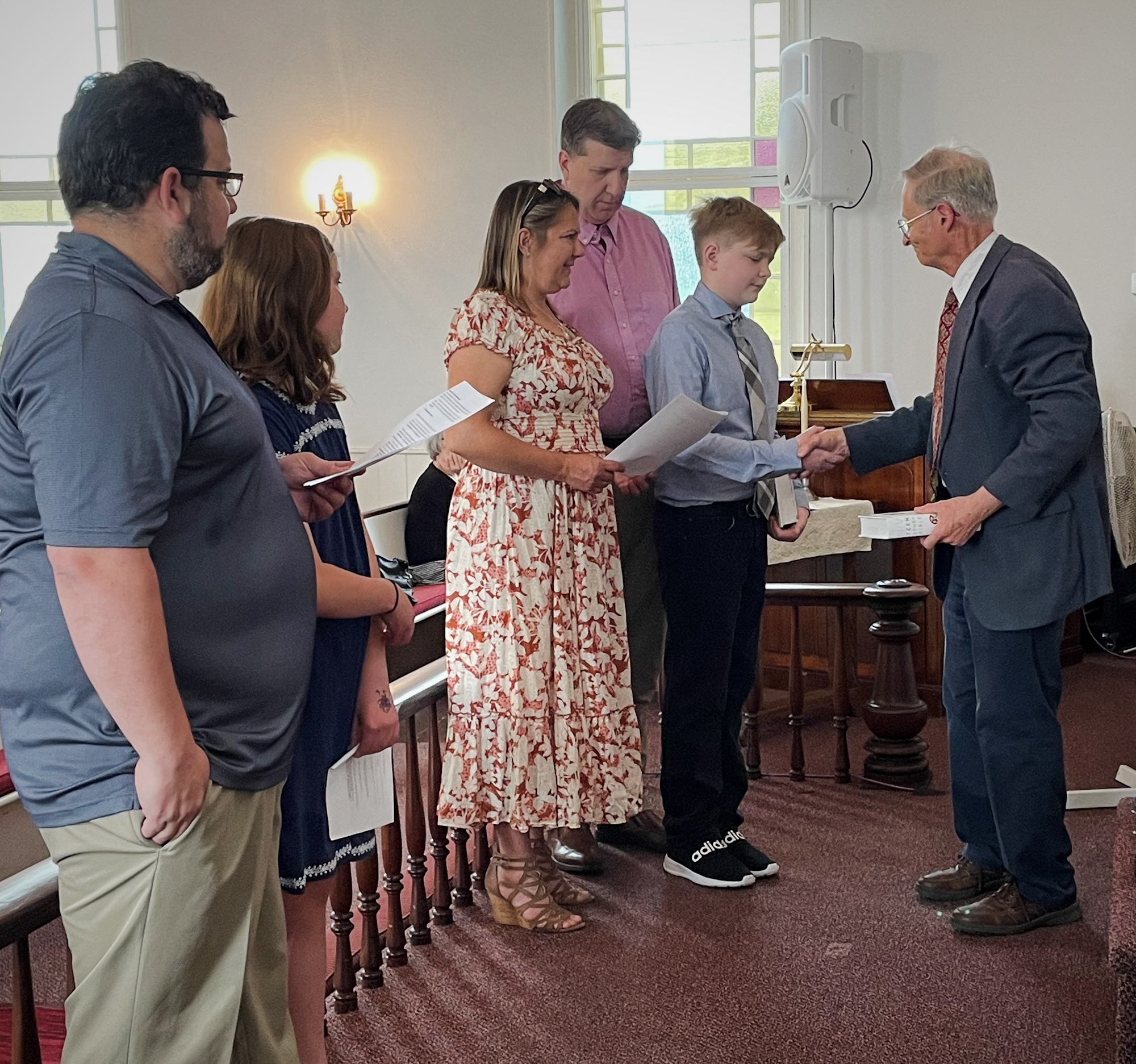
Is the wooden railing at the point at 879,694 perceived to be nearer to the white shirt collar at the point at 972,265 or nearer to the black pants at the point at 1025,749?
the black pants at the point at 1025,749

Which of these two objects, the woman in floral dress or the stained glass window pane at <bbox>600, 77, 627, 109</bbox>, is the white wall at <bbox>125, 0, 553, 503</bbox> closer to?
the stained glass window pane at <bbox>600, 77, 627, 109</bbox>

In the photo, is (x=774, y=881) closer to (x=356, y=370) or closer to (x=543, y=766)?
(x=543, y=766)

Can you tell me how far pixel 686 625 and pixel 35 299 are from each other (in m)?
1.92

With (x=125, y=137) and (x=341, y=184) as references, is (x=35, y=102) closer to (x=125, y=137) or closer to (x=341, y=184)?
(x=341, y=184)

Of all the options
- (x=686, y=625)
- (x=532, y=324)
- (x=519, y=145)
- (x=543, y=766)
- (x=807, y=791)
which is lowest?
(x=807, y=791)

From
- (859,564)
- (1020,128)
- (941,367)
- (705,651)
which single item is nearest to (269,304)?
(705,651)

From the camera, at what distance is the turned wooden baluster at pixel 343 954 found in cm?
250

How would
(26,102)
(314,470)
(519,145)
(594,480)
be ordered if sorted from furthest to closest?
(26,102)
(519,145)
(594,480)
(314,470)

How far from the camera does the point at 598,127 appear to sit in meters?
3.13

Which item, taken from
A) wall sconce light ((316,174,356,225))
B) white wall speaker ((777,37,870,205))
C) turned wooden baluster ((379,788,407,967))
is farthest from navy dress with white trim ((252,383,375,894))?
wall sconce light ((316,174,356,225))

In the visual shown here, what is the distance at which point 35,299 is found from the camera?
1307mm

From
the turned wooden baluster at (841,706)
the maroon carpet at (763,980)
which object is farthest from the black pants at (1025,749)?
the turned wooden baluster at (841,706)

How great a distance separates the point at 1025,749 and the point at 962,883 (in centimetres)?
44

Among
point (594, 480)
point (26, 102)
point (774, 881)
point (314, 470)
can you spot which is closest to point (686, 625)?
point (594, 480)
